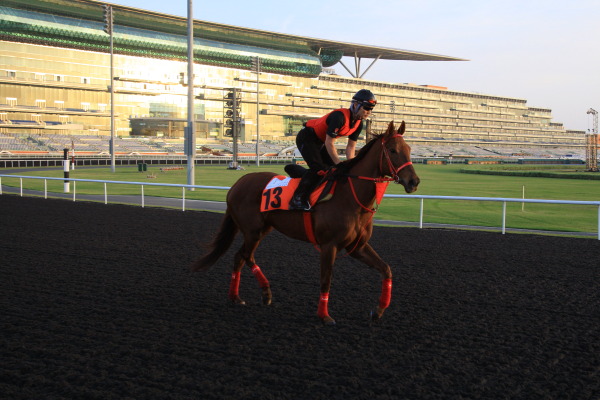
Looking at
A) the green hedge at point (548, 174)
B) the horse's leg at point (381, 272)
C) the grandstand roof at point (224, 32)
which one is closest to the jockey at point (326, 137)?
the horse's leg at point (381, 272)

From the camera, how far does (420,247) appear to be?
9812mm

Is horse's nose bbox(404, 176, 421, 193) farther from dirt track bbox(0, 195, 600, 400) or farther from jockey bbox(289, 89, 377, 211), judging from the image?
dirt track bbox(0, 195, 600, 400)

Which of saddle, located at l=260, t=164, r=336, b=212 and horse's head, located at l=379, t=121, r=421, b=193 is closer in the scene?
horse's head, located at l=379, t=121, r=421, b=193

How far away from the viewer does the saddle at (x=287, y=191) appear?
5273 mm

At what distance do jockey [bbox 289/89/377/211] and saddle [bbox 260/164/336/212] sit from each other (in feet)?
0.30

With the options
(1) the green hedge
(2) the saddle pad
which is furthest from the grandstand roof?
(2) the saddle pad

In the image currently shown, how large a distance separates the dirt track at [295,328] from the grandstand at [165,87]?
43655mm

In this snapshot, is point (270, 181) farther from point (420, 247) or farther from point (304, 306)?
point (420, 247)

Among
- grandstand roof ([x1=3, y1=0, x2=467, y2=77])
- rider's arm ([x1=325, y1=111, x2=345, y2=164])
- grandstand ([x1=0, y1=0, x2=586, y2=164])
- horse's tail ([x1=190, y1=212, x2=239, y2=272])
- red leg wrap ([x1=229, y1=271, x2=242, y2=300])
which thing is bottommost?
red leg wrap ([x1=229, y1=271, x2=242, y2=300])

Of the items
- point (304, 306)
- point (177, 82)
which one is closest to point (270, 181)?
point (304, 306)

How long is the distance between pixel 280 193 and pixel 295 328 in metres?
1.35

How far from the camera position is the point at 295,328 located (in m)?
5.00

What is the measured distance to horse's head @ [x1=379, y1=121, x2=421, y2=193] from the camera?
4793 millimetres

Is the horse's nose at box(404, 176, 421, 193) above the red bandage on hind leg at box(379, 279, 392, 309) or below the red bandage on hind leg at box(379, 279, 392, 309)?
above
